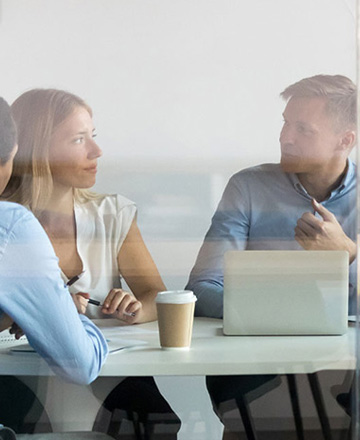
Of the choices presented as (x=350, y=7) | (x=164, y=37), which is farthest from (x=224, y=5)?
(x=350, y=7)

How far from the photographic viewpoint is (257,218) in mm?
1439

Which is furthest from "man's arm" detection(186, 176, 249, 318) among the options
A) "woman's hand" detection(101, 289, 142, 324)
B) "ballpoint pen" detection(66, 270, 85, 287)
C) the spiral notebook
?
the spiral notebook

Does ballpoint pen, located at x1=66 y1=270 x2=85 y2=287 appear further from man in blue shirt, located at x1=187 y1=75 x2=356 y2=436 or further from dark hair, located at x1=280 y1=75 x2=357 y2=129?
dark hair, located at x1=280 y1=75 x2=357 y2=129

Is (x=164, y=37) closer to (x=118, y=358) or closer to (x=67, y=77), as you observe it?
(x=67, y=77)

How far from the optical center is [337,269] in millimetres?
1432

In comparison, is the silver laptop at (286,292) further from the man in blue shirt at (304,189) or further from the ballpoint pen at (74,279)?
the ballpoint pen at (74,279)

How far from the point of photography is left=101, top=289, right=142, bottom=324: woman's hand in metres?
1.37

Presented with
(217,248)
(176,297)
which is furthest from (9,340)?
(217,248)

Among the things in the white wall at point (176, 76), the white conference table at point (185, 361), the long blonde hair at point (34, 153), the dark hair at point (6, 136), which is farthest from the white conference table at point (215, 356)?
the dark hair at point (6, 136)

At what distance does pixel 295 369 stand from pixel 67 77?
30.8 inches

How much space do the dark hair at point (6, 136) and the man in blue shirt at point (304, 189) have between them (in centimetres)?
45

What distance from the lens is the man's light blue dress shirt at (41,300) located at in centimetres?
130

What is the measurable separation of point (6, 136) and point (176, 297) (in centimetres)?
48

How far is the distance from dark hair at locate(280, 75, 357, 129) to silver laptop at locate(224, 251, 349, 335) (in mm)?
295
